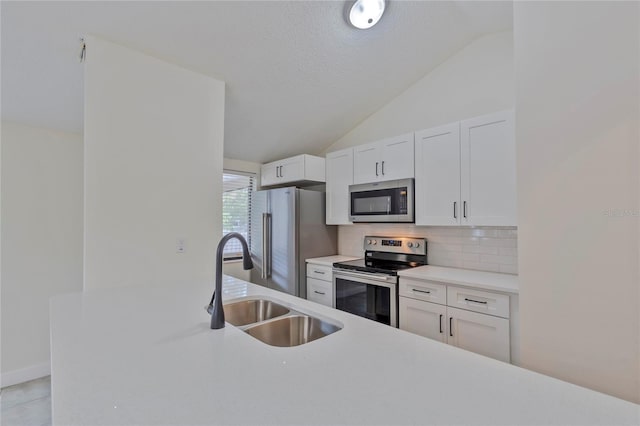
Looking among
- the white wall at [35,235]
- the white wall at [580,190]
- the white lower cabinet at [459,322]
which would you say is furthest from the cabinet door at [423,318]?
the white wall at [35,235]

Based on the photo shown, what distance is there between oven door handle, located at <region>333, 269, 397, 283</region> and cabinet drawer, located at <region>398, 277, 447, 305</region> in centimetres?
11

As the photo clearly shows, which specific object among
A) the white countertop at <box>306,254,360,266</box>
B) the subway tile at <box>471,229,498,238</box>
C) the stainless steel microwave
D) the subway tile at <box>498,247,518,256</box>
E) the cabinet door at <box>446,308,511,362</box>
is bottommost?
the cabinet door at <box>446,308,511,362</box>

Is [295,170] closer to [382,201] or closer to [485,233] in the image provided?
[382,201]

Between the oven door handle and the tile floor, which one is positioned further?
the oven door handle

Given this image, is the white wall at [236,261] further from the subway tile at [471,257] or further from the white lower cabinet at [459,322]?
the subway tile at [471,257]

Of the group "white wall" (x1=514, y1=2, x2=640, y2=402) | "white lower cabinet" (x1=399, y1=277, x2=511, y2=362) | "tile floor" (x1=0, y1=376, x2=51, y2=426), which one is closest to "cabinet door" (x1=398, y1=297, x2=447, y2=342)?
"white lower cabinet" (x1=399, y1=277, x2=511, y2=362)

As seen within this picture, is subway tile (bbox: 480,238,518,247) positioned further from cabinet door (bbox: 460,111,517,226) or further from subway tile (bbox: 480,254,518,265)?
cabinet door (bbox: 460,111,517,226)

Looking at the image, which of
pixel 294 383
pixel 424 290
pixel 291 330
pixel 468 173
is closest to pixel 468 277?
pixel 424 290

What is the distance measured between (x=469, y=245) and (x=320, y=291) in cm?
150

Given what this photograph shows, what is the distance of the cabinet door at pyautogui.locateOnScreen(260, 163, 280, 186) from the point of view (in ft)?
12.1

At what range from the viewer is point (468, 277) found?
2.25m

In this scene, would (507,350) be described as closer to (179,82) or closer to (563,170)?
(563,170)

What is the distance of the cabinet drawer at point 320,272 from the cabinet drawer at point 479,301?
120 cm

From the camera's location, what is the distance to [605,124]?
3.40 ft
